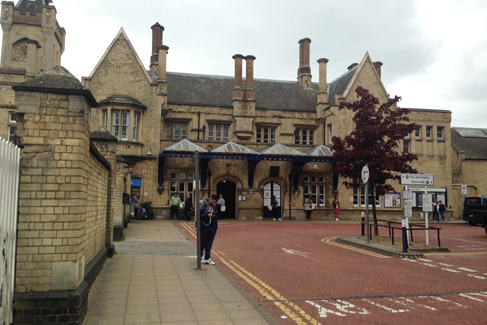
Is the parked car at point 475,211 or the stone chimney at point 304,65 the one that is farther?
the stone chimney at point 304,65

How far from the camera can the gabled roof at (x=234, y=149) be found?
26203mm

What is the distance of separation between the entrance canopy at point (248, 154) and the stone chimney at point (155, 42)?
11.8 metres

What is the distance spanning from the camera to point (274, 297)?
7.01 metres

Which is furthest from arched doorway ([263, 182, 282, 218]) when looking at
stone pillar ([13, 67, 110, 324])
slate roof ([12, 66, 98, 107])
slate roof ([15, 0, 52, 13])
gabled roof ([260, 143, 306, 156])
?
slate roof ([15, 0, 52, 13])

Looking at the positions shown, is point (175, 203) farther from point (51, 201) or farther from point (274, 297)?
point (51, 201)

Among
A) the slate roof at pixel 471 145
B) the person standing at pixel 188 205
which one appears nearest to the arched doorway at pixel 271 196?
the person standing at pixel 188 205

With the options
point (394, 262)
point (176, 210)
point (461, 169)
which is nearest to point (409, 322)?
point (394, 262)

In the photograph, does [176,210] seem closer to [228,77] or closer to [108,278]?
[228,77]

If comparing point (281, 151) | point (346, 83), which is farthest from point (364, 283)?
point (346, 83)

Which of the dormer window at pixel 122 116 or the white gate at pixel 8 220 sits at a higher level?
the dormer window at pixel 122 116

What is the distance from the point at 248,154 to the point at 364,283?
18290 millimetres

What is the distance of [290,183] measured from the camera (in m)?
28.7

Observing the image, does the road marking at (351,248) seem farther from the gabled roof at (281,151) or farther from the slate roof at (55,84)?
the gabled roof at (281,151)

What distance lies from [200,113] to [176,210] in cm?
807
